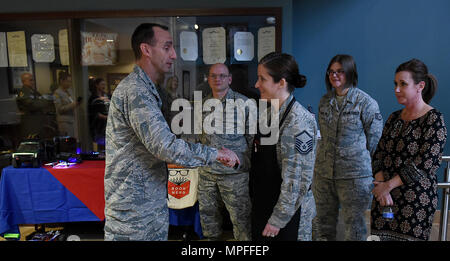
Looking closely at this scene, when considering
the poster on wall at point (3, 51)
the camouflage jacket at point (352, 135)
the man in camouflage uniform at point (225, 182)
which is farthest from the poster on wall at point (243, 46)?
the poster on wall at point (3, 51)

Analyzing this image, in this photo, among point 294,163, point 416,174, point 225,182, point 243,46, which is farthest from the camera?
point 243,46

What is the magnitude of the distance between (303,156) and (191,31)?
221cm

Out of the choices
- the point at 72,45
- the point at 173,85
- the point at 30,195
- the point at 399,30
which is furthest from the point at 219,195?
the point at 399,30

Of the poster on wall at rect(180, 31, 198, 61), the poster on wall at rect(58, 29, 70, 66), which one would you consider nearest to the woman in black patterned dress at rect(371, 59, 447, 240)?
the poster on wall at rect(180, 31, 198, 61)

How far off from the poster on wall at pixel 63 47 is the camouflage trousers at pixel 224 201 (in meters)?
2.01

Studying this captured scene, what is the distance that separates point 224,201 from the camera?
2176 mm

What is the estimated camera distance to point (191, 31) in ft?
9.89

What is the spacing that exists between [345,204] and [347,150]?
0.36m

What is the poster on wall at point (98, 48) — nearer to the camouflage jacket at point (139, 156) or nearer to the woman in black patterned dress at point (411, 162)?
the camouflage jacket at point (139, 156)

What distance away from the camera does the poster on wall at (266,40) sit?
2.91 m

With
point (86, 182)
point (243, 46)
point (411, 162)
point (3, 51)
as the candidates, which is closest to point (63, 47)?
point (3, 51)

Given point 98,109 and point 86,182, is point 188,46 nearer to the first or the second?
point 98,109

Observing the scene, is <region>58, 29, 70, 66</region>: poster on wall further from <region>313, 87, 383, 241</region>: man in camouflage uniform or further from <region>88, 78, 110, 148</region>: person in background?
<region>313, 87, 383, 241</region>: man in camouflage uniform

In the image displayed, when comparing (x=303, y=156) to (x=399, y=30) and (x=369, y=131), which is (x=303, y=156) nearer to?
(x=369, y=131)
